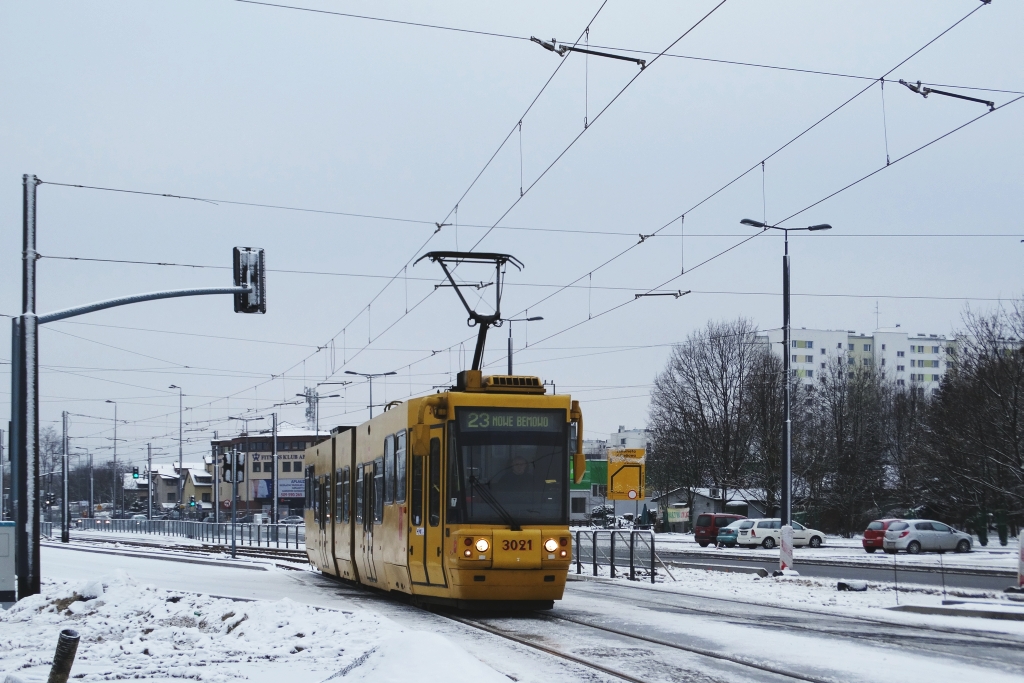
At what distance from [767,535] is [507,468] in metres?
36.8

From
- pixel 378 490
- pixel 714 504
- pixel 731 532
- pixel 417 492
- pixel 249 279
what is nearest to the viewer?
pixel 417 492

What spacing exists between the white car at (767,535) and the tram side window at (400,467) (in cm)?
3543

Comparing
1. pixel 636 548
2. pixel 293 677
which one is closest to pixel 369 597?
pixel 636 548

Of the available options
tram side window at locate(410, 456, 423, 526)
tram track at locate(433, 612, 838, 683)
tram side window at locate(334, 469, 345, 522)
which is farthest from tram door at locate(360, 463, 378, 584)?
tram track at locate(433, 612, 838, 683)

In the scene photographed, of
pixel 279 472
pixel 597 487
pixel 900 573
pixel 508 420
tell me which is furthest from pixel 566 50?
pixel 279 472

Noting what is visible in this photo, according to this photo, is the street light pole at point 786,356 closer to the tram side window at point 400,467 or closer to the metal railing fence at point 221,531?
the tram side window at point 400,467

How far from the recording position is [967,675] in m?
10.4

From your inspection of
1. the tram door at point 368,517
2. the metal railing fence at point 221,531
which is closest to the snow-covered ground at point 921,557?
the tram door at point 368,517

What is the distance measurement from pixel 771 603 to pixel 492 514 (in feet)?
21.5

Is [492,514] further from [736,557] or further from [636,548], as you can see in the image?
[736,557]

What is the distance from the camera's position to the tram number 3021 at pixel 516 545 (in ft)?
50.1

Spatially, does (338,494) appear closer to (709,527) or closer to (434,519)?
(434,519)

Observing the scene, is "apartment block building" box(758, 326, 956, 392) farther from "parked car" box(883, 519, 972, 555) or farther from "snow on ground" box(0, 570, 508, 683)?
"snow on ground" box(0, 570, 508, 683)

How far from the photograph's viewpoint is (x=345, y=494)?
22.8 meters
